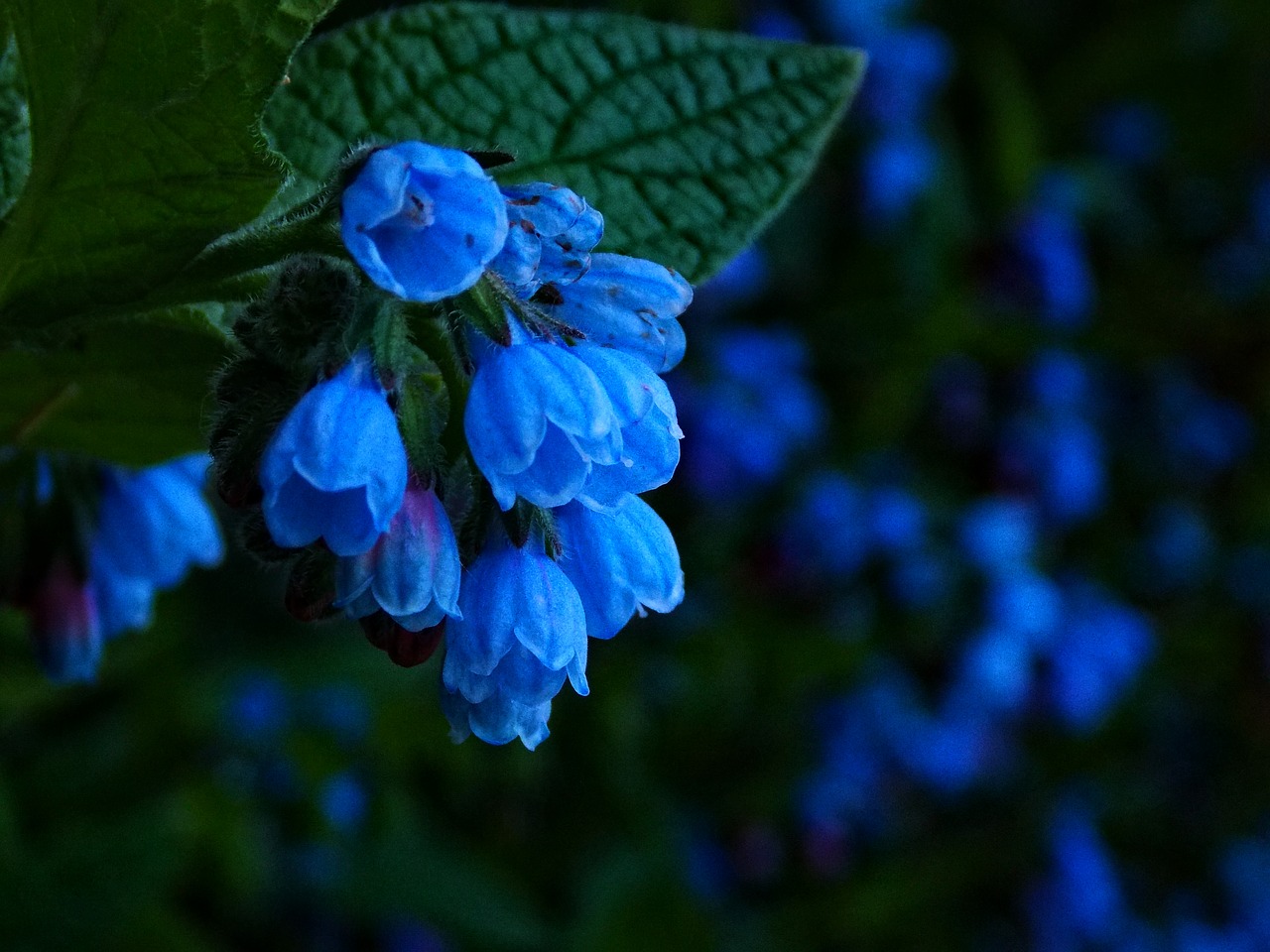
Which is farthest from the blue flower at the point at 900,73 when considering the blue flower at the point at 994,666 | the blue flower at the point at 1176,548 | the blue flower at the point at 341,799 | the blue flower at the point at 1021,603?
the blue flower at the point at 341,799

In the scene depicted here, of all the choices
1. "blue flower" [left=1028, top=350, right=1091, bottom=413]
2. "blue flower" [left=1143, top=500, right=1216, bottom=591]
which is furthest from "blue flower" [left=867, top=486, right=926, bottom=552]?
"blue flower" [left=1143, top=500, right=1216, bottom=591]

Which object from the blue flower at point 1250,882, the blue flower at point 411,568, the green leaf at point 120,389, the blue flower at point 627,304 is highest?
the blue flower at point 627,304

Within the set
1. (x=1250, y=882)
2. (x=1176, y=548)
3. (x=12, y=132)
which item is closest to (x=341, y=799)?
(x=12, y=132)

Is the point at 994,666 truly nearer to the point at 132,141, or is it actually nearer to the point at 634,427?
the point at 634,427

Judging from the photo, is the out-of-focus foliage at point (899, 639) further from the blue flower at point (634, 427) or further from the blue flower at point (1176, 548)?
the blue flower at point (634, 427)

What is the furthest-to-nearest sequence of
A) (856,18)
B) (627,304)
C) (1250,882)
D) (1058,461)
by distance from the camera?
(1250,882)
(1058,461)
(856,18)
(627,304)

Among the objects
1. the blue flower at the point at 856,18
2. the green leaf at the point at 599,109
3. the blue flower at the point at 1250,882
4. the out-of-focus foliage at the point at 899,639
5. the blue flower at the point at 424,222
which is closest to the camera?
the blue flower at the point at 424,222

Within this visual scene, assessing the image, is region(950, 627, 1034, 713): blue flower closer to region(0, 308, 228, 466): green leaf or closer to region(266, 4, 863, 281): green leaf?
region(266, 4, 863, 281): green leaf
